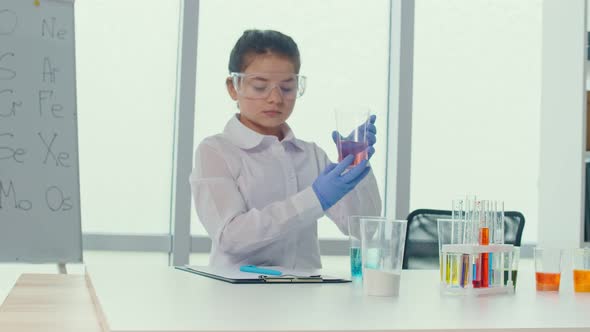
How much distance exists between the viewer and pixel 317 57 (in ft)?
11.5

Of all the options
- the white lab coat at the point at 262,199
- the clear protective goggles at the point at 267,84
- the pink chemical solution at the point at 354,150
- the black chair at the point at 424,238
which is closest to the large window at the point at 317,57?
the black chair at the point at 424,238

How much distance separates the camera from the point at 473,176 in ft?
12.1

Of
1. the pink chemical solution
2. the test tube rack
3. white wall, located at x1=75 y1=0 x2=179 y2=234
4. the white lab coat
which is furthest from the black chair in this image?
white wall, located at x1=75 y1=0 x2=179 y2=234

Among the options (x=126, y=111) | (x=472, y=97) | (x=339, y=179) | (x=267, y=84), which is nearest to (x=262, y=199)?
(x=267, y=84)

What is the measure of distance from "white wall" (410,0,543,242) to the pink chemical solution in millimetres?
2050

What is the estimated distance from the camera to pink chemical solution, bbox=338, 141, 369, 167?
1.61 m

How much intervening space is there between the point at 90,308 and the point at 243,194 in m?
0.69

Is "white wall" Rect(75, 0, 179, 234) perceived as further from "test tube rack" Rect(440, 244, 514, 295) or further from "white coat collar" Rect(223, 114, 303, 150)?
"test tube rack" Rect(440, 244, 514, 295)

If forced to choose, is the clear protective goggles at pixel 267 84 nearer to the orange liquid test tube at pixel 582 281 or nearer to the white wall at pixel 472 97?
the orange liquid test tube at pixel 582 281

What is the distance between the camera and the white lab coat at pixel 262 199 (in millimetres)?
1693

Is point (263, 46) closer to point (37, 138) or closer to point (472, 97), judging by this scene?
point (37, 138)

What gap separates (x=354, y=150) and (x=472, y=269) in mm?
407

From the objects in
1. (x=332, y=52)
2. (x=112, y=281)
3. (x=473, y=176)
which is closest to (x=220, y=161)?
(x=112, y=281)

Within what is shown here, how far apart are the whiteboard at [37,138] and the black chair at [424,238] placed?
121cm
